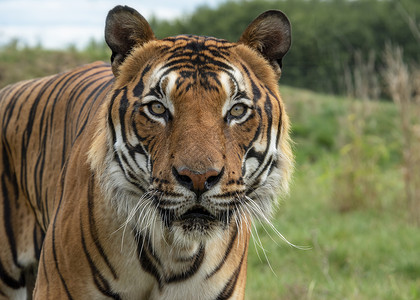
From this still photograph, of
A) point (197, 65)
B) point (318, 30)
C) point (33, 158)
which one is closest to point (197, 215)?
point (197, 65)

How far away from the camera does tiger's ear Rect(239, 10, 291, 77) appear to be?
2.17 meters

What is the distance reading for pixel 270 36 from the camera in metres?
2.21

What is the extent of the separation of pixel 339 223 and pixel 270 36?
3.86 m

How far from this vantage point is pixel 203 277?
2.17 m

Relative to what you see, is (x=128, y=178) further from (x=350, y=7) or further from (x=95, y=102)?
(x=350, y=7)

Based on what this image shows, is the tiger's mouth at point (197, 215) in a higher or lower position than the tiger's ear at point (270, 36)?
lower

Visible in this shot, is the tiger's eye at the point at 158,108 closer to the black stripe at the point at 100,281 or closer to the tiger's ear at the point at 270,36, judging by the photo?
the tiger's ear at the point at 270,36

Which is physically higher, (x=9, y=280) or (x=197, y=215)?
(x=197, y=215)

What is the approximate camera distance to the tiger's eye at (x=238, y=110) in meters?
1.95

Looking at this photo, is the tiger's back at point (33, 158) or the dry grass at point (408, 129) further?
the dry grass at point (408, 129)

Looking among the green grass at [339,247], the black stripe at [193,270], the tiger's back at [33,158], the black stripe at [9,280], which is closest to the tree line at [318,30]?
the green grass at [339,247]

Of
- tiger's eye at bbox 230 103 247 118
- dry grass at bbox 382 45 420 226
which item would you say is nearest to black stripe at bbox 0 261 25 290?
tiger's eye at bbox 230 103 247 118

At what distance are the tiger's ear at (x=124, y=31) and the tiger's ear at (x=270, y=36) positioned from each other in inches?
13.2

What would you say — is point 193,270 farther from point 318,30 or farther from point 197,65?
point 318,30
